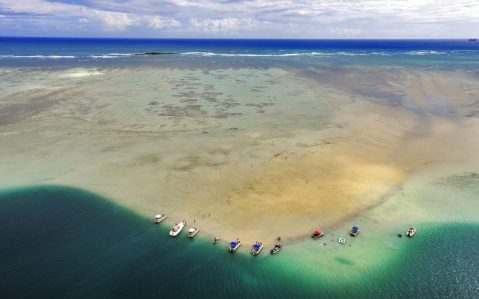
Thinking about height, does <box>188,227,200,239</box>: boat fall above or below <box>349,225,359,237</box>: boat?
below

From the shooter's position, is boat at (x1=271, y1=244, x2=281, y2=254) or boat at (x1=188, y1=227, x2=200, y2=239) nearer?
boat at (x1=271, y1=244, x2=281, y2=254)

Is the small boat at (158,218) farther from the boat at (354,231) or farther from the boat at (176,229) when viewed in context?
the boat at (354,231)

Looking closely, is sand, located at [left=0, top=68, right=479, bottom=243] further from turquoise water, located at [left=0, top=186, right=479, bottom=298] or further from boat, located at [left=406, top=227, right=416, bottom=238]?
turquoise water, located at [left=0, top=186, right=479, bottom=298]

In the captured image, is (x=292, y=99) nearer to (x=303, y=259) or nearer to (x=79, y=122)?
(x=79, y=122)

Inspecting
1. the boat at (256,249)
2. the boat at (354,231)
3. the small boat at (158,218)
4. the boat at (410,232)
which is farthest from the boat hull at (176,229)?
the boat at (410,232)

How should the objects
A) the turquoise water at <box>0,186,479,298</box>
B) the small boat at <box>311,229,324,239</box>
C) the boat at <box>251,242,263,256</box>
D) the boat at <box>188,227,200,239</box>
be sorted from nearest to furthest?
the turquoise water at <box>0,186,479,298</box> → the boat at <box>251,242,263,256</box> → the boat at <box>188,227,200,239</box> → the small boat at <box>311,229,324,239</box>

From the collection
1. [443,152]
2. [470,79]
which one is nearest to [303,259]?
[443,152]

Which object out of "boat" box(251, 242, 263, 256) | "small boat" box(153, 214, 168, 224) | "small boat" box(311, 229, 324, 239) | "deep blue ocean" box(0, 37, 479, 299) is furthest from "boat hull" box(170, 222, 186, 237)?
"small boat" box(311, 229, 324, 239)
